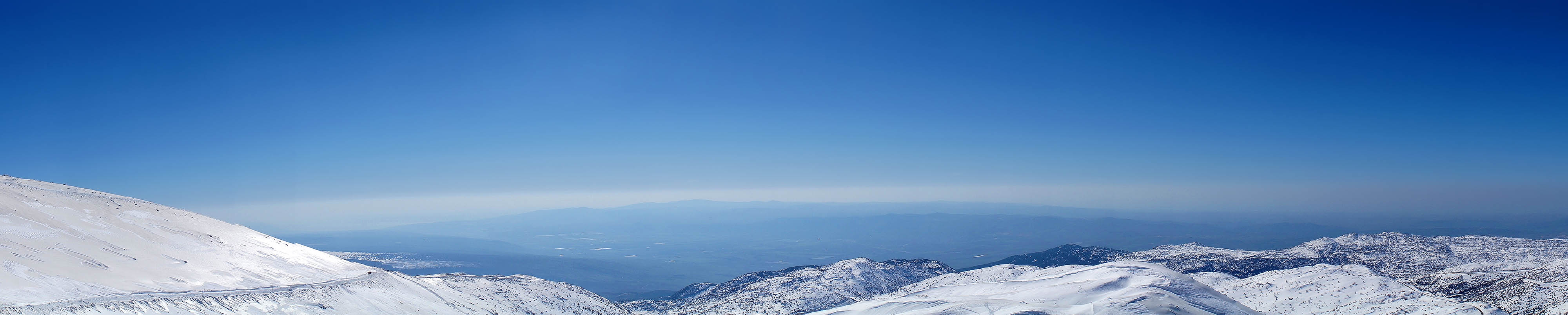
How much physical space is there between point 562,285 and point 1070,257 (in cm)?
9013

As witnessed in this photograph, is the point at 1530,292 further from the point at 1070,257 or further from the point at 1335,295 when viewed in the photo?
the point at 1070,257

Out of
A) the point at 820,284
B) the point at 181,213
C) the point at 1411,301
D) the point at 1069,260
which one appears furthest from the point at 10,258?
the point at 1069,260

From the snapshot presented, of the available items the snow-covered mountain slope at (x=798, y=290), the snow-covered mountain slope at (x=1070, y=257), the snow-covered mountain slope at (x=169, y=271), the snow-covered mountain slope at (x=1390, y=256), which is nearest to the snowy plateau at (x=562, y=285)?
the snow-covered mountain slope at (x=169, y=271)

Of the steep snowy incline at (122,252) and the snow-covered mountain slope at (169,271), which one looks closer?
the snow-covered mountain slope at (169,271)

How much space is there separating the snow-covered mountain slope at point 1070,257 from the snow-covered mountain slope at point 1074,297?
41.3 meters

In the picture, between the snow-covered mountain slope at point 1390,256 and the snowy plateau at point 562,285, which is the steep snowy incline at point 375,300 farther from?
the snow-covered mountain slope at point 1390,256

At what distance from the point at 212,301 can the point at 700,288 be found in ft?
217

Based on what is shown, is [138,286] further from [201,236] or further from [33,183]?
[33,183]

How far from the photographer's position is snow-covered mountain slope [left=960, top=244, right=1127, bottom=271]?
336 ft

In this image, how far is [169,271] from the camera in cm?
3228

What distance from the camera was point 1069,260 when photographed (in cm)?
10494

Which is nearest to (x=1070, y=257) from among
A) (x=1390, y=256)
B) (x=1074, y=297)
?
(x=1390, y=256)

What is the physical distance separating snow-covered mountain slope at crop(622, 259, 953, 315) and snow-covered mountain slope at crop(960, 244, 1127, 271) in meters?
23.3

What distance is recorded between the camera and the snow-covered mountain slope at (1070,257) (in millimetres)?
102562
